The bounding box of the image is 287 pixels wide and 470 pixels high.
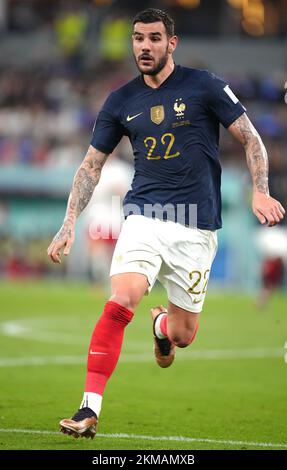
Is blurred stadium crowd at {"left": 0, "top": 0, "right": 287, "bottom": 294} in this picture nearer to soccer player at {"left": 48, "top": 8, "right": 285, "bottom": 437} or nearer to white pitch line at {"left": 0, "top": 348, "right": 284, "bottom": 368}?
white pitch line at {"left": 0, "top": 348, "right": 284, "bottom": 368}

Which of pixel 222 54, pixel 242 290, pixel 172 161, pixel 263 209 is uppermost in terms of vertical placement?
pixel 222 54

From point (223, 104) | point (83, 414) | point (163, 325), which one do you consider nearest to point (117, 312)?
point (83, 414)

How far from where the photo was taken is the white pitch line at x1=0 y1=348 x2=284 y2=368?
11469mm

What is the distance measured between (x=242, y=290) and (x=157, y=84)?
1817 cm

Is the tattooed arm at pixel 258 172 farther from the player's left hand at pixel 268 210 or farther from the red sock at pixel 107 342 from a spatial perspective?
the red sock at pixel 107 342

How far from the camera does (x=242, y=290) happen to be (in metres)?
25.4

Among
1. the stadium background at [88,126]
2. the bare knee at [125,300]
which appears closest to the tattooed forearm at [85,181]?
the bare knee at [125,300]

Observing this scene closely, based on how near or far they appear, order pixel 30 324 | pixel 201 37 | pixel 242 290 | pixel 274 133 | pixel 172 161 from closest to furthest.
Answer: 1. pixel 172 161
2. pixel 30 324
3. pixel 242 290
4. pixel 274 133
5. pixel 201 37

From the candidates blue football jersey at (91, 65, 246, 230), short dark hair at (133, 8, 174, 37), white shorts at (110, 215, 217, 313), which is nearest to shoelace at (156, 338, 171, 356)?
white shorts at (110, 215, 217, 313)

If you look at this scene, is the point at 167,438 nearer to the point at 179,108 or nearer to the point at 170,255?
the point at 170,255

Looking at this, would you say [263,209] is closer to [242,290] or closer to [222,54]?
[242,290]

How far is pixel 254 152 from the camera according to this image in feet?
23.8

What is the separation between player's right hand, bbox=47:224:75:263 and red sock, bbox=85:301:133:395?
0.46m

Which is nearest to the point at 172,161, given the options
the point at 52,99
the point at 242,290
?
the point at 242,290
